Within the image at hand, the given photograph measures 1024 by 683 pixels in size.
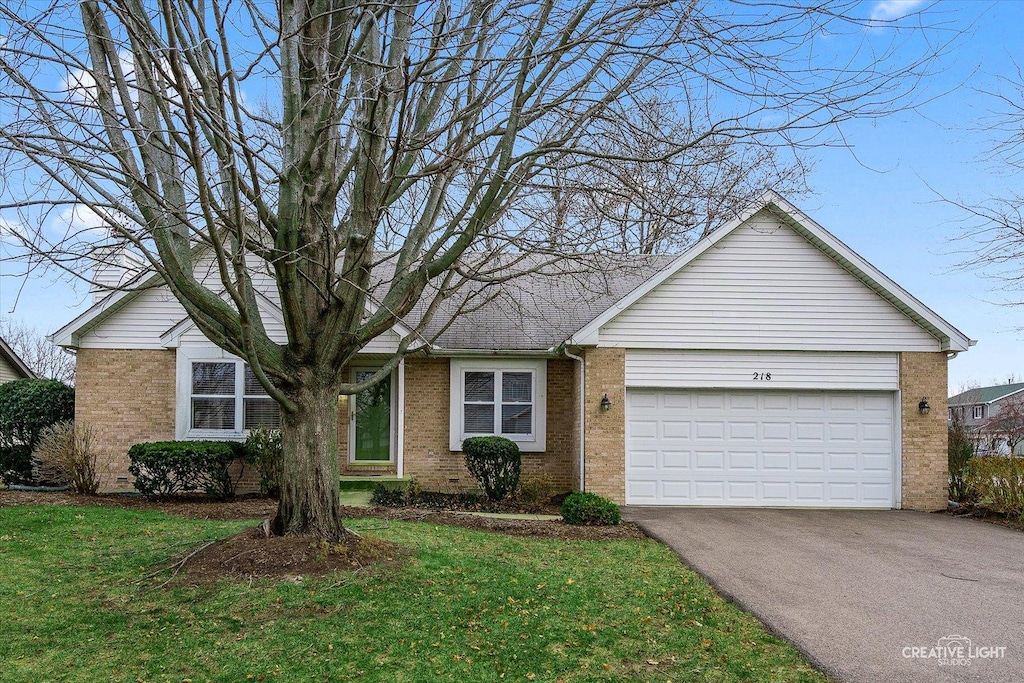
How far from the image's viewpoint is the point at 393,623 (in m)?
6.18

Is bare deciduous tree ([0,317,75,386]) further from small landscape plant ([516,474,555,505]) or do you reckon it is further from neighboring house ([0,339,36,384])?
small landscape plant ([516,474,555,505])

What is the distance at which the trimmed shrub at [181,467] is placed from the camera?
12.6m

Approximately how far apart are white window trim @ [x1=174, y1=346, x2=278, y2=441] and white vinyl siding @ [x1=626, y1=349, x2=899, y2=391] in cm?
739

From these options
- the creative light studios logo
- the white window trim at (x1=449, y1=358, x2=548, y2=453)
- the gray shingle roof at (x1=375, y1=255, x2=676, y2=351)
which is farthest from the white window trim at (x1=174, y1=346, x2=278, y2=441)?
the creative light studios logo

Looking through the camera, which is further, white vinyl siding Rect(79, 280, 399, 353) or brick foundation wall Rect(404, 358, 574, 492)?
brick foundation wall Rect(404, 358, 574, 492)

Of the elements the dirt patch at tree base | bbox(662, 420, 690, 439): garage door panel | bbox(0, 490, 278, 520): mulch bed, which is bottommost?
bbox(0, 490, 278, 520): mulch bed

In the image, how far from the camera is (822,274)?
13.1 m

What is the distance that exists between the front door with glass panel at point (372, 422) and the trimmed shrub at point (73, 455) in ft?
15.7

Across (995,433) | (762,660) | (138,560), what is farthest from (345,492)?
(995,433)

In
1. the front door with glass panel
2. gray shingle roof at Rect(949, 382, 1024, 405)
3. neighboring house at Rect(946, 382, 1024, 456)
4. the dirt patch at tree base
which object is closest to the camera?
the dirt patch at tree base

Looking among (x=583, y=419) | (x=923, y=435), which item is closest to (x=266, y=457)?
(x=583, y=419)

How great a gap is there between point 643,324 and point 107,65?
29.3 feet

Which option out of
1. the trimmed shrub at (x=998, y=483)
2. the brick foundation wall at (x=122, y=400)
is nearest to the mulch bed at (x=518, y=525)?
the brick foundation wall at (x=122, y=400)

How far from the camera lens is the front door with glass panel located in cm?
1452
